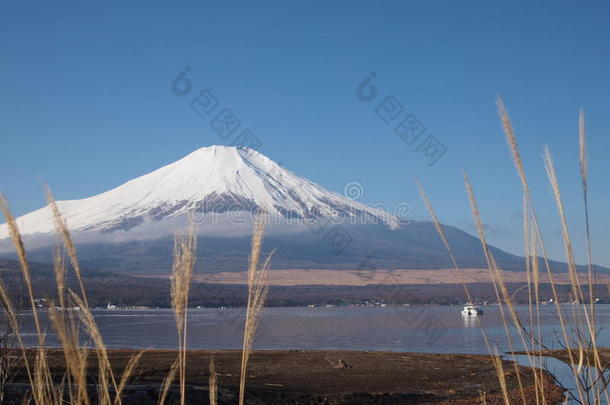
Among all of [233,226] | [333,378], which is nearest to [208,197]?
[233,226]

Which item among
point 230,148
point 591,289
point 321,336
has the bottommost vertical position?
point 321,336

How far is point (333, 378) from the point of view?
58.9ft

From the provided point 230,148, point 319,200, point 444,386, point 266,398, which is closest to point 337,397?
point 266,398

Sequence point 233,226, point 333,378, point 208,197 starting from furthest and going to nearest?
point 233,226
point 208,197
point 333,378

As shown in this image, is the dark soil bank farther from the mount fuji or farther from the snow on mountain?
the snow on mountain

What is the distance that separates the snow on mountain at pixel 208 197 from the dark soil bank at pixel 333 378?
122 meters

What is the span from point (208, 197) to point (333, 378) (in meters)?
147

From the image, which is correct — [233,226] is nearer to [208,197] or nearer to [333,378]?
[208,197]

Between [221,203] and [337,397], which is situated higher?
[221,203]

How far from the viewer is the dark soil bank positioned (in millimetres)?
13186

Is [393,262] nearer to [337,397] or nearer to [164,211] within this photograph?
[164,211]

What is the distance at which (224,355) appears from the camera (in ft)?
78.3

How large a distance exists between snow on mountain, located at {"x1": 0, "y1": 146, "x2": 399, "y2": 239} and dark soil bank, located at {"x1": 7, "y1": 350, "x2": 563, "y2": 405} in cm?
12155

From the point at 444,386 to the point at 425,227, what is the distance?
16728cm
